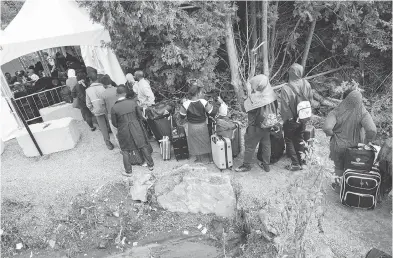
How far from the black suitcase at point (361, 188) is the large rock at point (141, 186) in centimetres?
308

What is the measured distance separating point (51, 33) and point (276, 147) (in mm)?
5997

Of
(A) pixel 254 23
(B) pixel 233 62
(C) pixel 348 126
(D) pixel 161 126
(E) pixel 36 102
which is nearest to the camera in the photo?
(C) pixel 348 126

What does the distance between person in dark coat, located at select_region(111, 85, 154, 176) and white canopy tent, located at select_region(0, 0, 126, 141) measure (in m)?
2.67

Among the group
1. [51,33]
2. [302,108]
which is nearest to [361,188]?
[302,108]

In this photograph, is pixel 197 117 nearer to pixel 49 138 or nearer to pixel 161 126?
pixel 161 126

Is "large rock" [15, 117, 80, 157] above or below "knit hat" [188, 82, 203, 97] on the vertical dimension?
below

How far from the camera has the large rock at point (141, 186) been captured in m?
4.89

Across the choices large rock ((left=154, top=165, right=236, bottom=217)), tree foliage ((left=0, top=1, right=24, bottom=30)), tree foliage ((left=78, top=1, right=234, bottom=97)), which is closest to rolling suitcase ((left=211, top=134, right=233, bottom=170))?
large rock ((left=154, top=165, right=236, bottom=217))

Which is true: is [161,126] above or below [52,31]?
below

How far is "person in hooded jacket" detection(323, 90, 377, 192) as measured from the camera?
4.17 metres

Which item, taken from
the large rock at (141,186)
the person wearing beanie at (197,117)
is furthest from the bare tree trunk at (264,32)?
the large rock at (141,186)

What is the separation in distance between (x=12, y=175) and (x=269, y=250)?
5.52m

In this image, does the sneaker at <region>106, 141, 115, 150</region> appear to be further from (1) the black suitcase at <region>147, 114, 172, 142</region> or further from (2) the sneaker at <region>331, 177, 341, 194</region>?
(2) the sneaker at <region>331, 177, 341, 194</region>

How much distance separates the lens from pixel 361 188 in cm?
417
